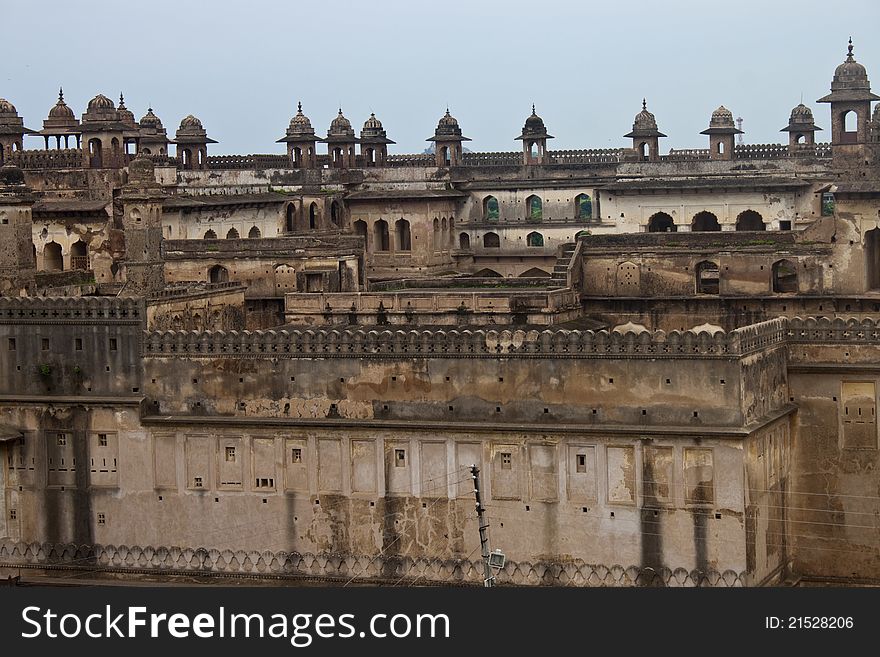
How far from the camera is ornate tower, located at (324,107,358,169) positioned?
71.7 metres

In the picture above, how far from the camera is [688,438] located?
3972cm

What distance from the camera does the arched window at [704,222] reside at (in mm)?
64312

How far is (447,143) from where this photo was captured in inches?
2830

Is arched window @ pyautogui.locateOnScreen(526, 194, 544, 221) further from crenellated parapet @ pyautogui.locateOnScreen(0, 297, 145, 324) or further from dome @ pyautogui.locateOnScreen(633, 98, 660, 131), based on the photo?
crenellated parapet @ pyautogui.locateOnScreen(0, 297, 145, 324)

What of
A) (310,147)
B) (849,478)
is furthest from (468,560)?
(310,147)

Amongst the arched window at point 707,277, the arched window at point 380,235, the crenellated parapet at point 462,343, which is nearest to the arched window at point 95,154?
the arched window at point 380,235

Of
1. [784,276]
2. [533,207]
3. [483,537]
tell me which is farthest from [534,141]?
[483,537]

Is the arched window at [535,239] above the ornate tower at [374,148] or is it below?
below

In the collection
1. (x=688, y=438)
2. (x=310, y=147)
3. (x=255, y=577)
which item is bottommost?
(x=255, y=577)

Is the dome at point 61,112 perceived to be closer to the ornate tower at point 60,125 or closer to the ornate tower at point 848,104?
the ornate tower at point 60,125

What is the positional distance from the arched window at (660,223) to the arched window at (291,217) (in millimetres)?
11939

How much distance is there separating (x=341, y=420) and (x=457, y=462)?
2688mm

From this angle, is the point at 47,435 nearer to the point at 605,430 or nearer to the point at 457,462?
the point at 457,462

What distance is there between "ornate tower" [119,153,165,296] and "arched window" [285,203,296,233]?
1834 centimetres
